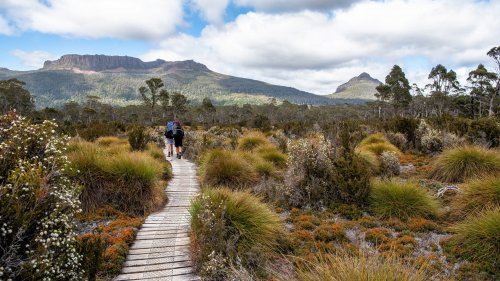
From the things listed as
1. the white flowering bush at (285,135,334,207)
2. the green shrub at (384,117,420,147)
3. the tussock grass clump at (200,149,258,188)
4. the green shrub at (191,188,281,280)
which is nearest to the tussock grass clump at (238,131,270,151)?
the tussock grass clump at (200,149,258,188)

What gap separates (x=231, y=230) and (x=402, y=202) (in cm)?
472

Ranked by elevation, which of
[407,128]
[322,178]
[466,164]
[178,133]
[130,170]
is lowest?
[322,178]

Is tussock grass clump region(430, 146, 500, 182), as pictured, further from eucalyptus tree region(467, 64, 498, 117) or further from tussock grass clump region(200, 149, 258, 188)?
eucalyptus tree region(467, 64, 498, 117)

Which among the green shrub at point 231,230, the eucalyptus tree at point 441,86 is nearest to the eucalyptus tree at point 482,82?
the eucalyptus tree at point 441,86

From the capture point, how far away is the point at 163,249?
6.19 metres

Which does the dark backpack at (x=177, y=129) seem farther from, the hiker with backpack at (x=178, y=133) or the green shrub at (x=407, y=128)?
the green shrub at (x=407, y=128)

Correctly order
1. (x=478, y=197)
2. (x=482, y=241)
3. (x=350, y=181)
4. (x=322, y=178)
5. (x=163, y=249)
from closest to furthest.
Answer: (x=482, y=241) < (x=163, y=249) < (x=478, y=197) < (x=350, y=181) < (x=322, y=178)

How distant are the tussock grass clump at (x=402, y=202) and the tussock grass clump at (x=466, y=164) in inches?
111

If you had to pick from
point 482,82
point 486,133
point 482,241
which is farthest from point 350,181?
point 482,82

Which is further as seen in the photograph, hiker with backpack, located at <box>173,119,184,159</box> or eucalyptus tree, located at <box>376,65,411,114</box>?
eucalyptus tree, located at <box>376,65,411,114</box>

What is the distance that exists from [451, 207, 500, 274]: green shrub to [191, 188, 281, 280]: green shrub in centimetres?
342

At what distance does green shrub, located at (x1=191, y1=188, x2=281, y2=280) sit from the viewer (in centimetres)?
550

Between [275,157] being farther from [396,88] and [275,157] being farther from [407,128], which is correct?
[396,88]

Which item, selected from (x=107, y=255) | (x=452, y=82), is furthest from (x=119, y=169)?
(x=452, y=82)
